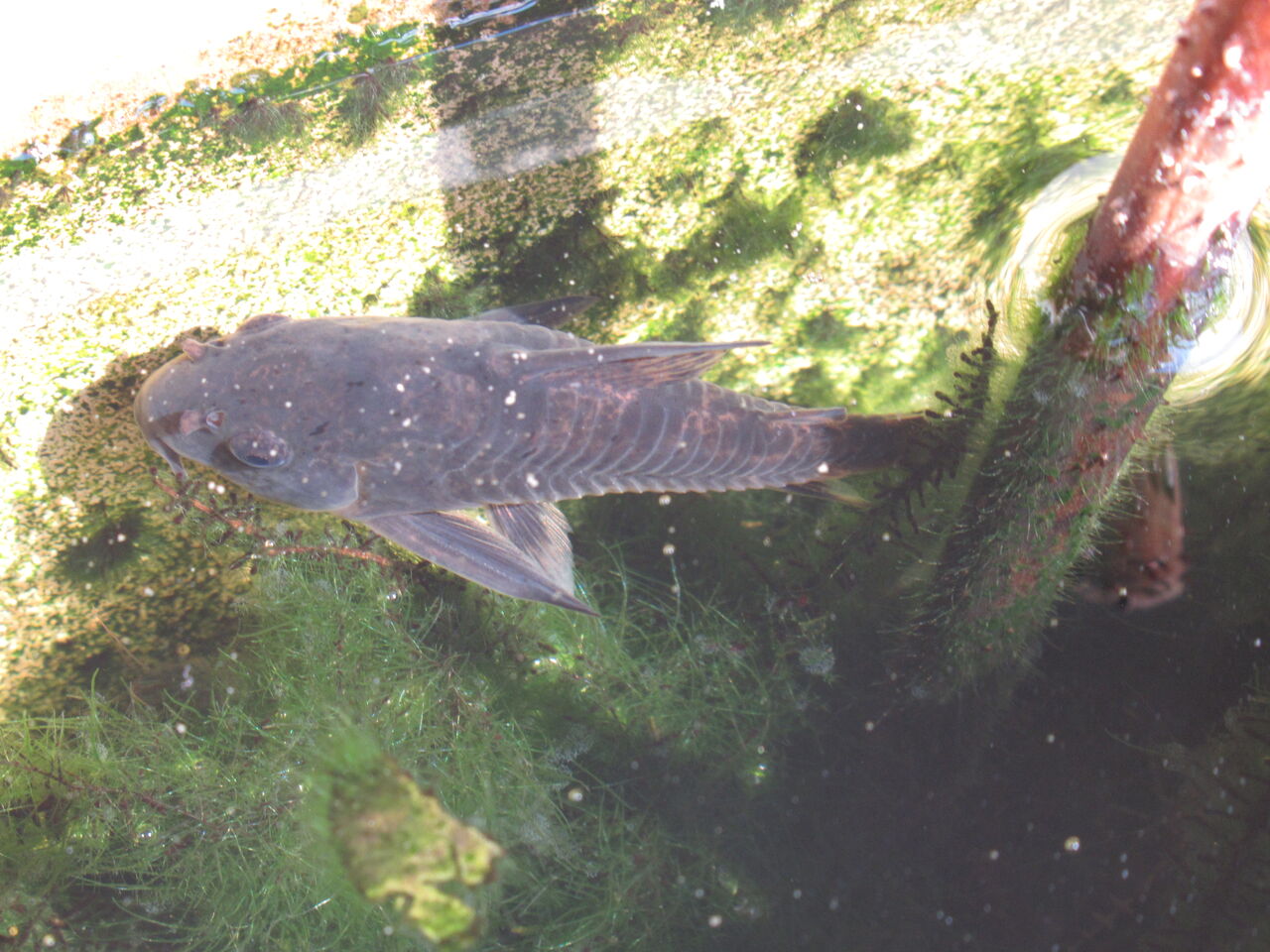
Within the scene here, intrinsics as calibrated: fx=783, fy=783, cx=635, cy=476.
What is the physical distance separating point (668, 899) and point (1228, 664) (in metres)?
2.76

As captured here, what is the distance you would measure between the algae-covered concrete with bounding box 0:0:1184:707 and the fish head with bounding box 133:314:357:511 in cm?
91

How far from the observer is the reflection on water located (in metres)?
3.50

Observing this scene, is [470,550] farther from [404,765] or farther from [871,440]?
[871,440]

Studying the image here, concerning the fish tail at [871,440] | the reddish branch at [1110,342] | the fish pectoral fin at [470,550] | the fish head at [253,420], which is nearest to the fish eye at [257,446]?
the fish head at [253,420]

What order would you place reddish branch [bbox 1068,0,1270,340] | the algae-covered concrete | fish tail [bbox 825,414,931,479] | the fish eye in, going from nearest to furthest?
1. reddish branch [bbox 1068,0,1270,340]
2. the fish eye
3. fish tail [bbox 825,414,931,479]
4. the algae-covered concrete

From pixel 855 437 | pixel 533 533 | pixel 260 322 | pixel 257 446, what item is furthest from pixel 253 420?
pixel 855 437

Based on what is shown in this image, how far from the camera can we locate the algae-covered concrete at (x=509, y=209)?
367 centimetres

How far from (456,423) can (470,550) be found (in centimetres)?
49

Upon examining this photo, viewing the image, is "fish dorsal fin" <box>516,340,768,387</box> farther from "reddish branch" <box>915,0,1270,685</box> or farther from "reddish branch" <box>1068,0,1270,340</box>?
"reddish branch" <box>1068,0,1270,340</box>

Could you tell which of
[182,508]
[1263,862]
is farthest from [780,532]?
[182,508]

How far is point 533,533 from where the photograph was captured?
3215mm

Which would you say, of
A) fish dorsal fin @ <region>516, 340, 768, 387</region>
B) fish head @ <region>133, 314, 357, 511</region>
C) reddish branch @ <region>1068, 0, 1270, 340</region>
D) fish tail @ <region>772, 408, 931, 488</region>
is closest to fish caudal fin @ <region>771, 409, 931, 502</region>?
fish tail @ <region>772, 408, 931, 488</region>

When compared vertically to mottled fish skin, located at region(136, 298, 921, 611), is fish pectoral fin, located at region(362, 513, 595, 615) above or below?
below

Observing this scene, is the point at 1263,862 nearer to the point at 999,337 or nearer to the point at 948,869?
the point at 948,869
